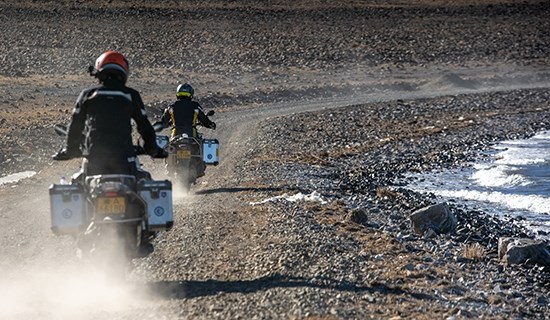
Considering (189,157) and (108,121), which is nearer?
(108,121)

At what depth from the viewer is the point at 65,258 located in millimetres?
10789

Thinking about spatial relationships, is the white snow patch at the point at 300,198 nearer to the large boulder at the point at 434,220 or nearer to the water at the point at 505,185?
the large boulder at the point at 434,220

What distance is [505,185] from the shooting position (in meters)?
20.8

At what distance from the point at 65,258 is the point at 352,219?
391 centimetres

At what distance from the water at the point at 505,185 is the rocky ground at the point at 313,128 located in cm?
63

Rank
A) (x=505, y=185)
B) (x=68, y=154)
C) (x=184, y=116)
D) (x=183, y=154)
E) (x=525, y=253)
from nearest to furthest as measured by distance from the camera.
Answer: (x=68, y=154) < (x=525, y=253) < (x=183, y=154) < (x=184, y=116) < (x=505, y=185)

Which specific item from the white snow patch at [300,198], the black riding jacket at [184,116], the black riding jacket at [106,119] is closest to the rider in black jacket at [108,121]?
the black riding jacket at [106,119]

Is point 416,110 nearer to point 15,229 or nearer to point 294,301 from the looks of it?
point 15,229

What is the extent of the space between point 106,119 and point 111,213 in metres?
0.95

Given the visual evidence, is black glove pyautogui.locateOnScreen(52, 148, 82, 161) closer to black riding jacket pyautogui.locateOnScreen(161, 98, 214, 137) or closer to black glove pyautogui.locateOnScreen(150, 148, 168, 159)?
black glove pyautogui.locateOnScreen(150, 148, 168, 159)

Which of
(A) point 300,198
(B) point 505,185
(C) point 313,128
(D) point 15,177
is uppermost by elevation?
(A) point 300,198

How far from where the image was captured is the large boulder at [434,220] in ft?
42.9

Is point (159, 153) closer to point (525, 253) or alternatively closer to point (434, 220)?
point (525, 253)

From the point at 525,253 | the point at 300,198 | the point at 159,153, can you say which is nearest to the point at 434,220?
the point at 525,253
